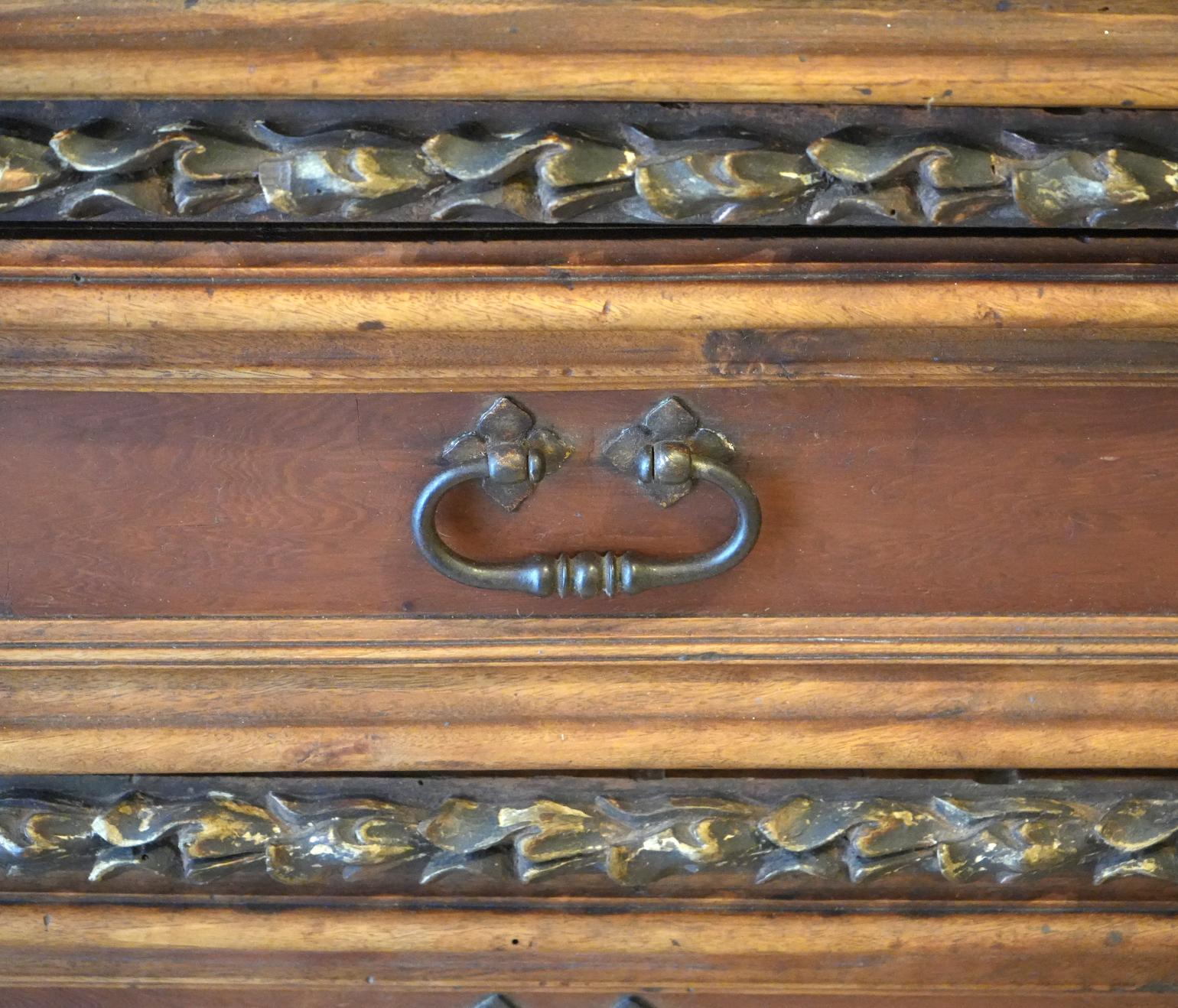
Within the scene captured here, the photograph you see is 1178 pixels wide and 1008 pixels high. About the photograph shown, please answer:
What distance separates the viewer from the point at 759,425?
1.41 ft

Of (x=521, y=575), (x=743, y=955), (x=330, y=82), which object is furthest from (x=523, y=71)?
(x=743, y=955)

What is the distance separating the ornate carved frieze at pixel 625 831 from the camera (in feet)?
1.59

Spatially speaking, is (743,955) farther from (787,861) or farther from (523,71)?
(523,71)

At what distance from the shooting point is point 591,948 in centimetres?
52

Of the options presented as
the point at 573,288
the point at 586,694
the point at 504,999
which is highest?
the point at 573,288

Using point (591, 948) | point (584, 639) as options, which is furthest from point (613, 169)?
point (591, 948)

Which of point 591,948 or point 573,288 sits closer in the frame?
point 573,288

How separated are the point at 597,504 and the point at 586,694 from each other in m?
0.08

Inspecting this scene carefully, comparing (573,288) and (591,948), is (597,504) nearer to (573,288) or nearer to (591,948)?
(573,288)

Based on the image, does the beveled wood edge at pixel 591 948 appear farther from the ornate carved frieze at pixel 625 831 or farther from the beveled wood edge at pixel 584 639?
the beveled wood edge at pixel 584 639

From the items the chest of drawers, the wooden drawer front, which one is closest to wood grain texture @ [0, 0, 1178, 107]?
the chest of drawers

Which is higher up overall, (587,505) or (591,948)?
(587,505)

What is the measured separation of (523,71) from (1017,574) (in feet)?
0.86

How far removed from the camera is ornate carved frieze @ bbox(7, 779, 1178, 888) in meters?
0.48
